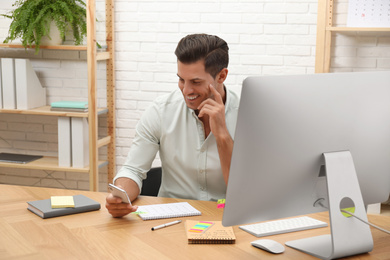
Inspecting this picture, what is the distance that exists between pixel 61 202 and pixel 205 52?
793 mm

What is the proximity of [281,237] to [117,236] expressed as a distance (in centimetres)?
49

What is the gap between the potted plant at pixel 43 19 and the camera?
3.23 meters

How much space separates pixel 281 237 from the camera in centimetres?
151

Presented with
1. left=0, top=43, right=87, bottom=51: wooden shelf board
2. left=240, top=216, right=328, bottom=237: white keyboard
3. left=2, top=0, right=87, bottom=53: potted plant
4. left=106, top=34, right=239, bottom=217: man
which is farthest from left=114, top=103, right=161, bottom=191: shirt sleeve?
left=2, top=0, right=87, bottom=53: potted plant

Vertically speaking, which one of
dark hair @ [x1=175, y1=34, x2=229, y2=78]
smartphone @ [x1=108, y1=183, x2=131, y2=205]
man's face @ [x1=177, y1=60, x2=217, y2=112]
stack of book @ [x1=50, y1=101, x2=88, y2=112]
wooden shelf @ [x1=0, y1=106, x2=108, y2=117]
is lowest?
smartphone @ [x1=108, y1=183, x2=131, y2=205]

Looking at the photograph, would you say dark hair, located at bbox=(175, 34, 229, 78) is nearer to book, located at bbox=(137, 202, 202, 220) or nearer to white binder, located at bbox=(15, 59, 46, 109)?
book, located at bbox=(137, 202, 202, 220)

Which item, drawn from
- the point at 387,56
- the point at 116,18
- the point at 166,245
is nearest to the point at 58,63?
the point at 116,18

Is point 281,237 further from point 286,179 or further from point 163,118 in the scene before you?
point 163,118

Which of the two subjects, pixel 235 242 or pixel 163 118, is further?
pixel 163 118

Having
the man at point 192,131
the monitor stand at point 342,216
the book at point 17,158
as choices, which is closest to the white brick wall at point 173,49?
the book at point 17,158

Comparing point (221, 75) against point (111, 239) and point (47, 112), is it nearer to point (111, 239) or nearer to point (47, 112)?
point (111, 239)

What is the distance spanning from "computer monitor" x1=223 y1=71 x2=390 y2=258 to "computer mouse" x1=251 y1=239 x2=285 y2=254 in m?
0.07

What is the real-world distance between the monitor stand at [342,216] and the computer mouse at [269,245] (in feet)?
0.18

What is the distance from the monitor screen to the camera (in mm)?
1234
